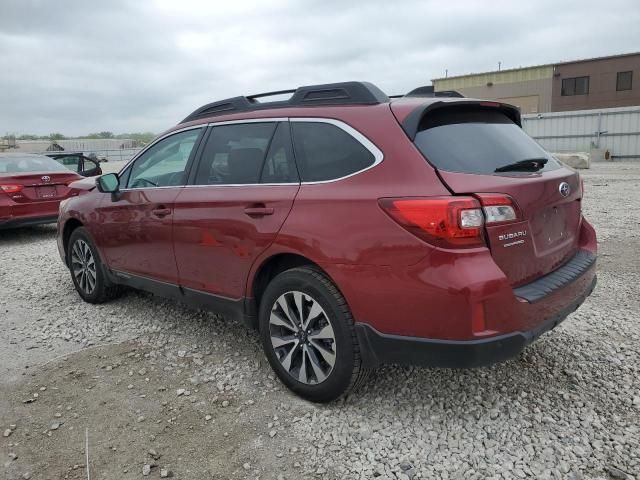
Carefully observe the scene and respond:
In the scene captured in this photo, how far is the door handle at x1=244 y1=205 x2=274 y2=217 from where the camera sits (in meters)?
3.11

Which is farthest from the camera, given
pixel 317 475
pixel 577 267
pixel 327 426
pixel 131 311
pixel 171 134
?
pixel 131 311

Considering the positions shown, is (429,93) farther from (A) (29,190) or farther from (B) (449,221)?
(A) (29,190)

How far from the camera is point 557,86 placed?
39938mm

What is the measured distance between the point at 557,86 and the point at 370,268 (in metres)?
43.3

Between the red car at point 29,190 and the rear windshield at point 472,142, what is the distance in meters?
7.09

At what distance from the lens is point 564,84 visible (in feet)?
131

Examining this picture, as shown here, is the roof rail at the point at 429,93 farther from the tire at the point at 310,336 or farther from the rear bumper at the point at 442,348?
the rear bumper at the point at 442,348

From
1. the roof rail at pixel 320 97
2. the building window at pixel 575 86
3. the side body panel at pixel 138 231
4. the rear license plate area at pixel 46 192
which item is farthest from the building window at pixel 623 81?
the side body panel at pixel 138 231

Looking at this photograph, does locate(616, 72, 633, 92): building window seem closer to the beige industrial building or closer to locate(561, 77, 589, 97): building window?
the beige industrial building

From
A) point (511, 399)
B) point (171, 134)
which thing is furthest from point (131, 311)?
point (511, 399)

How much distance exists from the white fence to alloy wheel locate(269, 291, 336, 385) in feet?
78.8

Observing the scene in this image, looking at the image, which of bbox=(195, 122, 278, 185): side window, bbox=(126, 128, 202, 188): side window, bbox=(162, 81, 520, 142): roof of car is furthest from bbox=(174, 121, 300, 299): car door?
bbox=(126, 128, 202, 188): side window

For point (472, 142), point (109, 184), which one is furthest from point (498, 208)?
point (109, 184)

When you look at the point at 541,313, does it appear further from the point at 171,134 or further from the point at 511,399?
the point at 171,134
